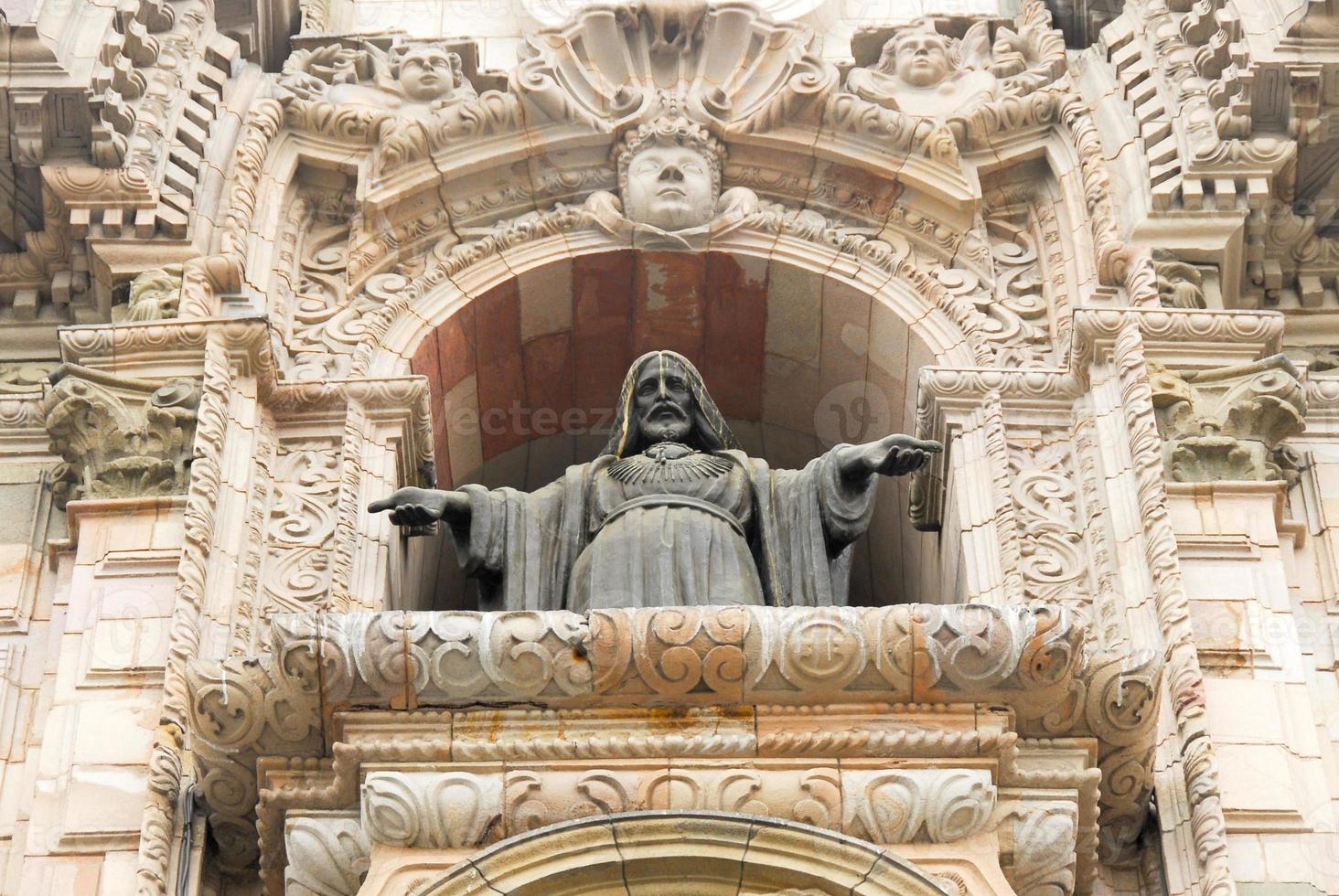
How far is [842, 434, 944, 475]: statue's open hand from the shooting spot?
13.0 meters

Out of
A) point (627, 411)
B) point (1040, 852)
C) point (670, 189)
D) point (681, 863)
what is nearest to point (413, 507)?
point (627, 411)

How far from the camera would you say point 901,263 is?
52.7 feet

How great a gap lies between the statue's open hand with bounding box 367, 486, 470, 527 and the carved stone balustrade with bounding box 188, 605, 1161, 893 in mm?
1234

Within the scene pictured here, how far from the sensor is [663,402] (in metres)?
14.2

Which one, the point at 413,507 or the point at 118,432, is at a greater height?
the point at 118,432

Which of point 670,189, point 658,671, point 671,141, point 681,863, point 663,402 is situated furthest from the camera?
point 671,141

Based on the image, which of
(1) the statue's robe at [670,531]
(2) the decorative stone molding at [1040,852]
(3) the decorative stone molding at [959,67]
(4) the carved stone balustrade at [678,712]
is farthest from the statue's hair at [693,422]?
(2) the decorative stone molding at [1040,852]

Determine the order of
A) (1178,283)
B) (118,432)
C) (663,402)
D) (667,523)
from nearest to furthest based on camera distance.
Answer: (667,523), (118,432), (663,402), (1178,283)

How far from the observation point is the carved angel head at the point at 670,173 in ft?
53.1

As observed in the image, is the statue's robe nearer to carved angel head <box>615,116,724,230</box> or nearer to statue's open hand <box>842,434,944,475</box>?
statue's open hand <box>842,434,944,475</box>

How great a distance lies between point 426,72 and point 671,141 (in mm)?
1436

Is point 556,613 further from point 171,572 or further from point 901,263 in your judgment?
point 901,263

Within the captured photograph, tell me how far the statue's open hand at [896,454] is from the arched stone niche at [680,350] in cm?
224

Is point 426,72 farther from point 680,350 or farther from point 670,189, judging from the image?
point 680,350
